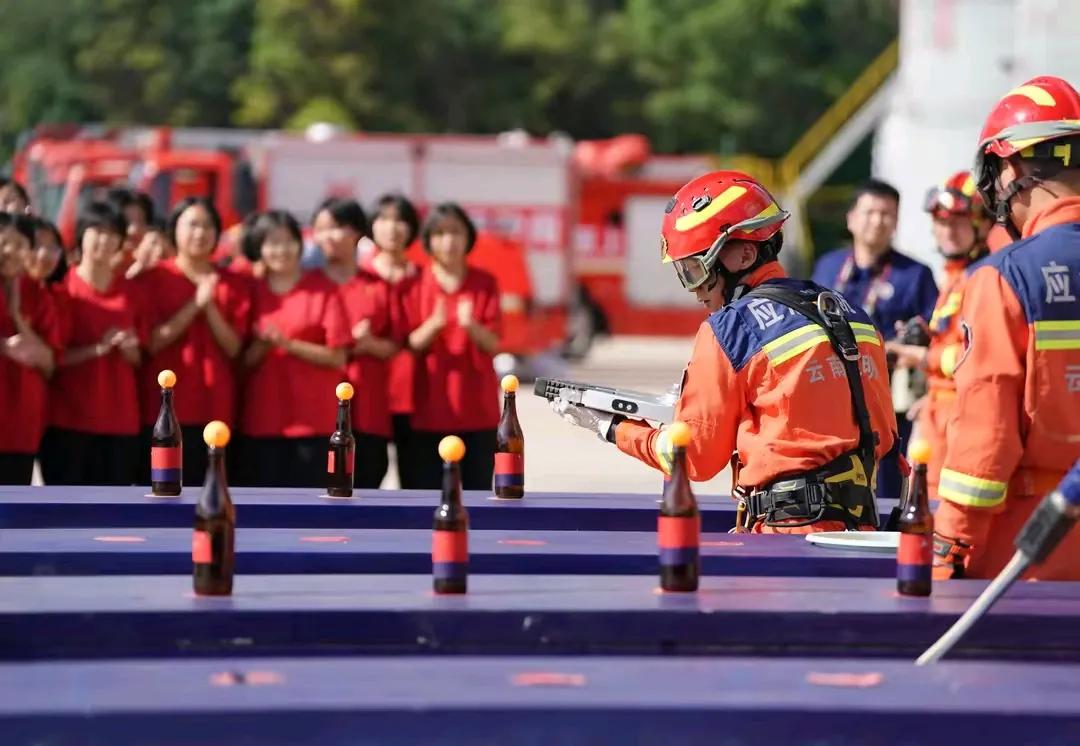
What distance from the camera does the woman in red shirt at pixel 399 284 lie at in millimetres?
10047

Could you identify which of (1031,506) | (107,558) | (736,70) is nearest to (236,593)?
(107,558)

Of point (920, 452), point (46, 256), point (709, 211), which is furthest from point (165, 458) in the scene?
point (46, 256)

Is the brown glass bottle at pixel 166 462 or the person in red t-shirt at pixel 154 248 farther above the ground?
the person in red t-shirt at pixel 154 248

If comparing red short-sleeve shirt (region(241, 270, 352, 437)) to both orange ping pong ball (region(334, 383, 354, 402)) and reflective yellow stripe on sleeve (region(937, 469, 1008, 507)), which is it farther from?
reflective yellow stripe on sleeve (region(937, 469, 1008, 507))

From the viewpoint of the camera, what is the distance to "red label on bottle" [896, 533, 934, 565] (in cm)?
471

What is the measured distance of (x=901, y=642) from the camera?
4527mm

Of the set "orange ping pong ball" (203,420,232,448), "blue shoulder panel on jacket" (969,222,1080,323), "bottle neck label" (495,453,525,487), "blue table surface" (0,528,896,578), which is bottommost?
"blue table surface" (0,528,896,578)

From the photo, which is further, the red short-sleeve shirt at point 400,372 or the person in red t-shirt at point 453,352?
the red short-sleeve shirt at point 400,372

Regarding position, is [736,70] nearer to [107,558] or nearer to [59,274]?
[59,274]

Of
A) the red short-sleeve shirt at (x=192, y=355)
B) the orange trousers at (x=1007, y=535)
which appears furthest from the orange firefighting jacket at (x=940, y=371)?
the orange trousers at (x=1007, y=535)

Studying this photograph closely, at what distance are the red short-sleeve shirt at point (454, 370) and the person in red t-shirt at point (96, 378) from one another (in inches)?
53.7

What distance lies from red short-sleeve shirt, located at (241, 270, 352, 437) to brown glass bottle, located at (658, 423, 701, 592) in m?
4.95

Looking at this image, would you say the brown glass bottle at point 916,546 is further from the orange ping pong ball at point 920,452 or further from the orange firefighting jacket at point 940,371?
the orange firefighting jacket at point 940,371

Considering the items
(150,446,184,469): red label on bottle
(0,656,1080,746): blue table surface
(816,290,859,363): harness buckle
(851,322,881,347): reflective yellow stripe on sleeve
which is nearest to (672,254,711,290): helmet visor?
(816,290,859,363): harness buckle
